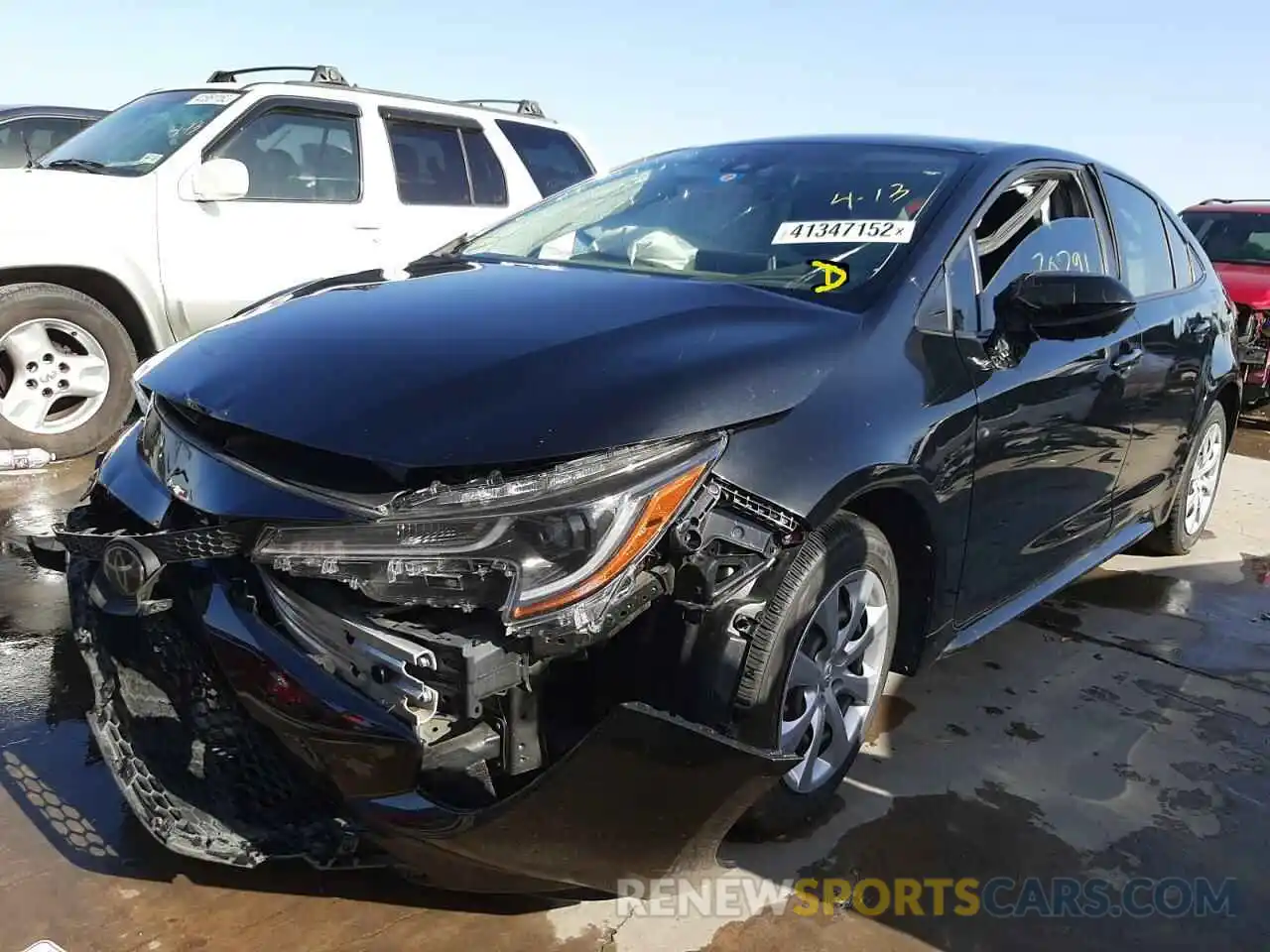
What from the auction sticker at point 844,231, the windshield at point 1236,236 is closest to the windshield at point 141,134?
the auction sticker at point 844,231

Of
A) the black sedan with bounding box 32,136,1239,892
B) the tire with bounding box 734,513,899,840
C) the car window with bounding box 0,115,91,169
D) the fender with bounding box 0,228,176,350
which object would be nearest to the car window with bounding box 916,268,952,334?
the black sedan with bounding box 32,136,1239,892

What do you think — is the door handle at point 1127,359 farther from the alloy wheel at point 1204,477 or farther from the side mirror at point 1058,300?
the alloy wheel at point 1204,477

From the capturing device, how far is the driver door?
9.16 feet

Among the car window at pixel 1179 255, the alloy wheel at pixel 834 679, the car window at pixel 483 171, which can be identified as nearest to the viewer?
the alloy wheel at pixel 834 679

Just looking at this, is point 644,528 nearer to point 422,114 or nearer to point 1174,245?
point 1174,245

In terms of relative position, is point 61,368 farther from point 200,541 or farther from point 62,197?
point 200,541

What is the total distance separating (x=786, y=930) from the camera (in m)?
2.22

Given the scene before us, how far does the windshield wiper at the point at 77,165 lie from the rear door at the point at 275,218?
1.65 feet

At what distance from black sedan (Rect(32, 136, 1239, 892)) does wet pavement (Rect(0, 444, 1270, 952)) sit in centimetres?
26

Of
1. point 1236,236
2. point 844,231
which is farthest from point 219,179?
point 1236,236

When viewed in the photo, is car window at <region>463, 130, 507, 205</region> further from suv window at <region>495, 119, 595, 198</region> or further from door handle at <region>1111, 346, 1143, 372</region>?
door handle at <region>1111, 346, 1143, 372</region>

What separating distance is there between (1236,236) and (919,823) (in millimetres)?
9076

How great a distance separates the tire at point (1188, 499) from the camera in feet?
14.9

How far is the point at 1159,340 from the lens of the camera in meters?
3.75
